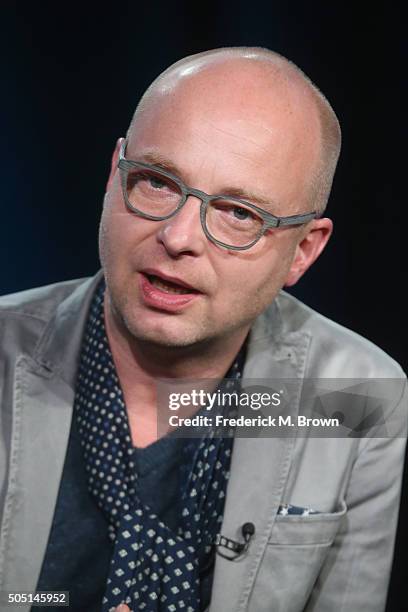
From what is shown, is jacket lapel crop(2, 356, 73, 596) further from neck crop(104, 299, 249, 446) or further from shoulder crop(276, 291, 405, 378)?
shoulder crop(276, 291, 405, 378)

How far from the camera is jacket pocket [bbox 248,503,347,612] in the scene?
5.78 ft

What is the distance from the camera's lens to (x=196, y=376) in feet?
6.12

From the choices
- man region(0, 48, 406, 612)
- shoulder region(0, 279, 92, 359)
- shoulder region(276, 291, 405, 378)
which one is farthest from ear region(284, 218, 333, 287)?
shoulder region(0, 279, 92, 359)

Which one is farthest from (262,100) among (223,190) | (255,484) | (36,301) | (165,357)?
(255,484)

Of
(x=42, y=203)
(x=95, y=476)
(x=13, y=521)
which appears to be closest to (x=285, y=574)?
(x=95, y=476)

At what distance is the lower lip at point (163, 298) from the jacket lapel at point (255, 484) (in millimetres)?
375

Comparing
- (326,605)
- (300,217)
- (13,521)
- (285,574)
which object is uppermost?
(300,217)

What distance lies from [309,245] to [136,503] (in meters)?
0.72

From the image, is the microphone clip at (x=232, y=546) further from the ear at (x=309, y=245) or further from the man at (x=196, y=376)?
the ear at (x=309, y=245)

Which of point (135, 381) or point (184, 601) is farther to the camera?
point (135, 381)

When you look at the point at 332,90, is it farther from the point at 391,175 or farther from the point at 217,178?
the point at 217,178

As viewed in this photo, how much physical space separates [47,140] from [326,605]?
1446 millimetres

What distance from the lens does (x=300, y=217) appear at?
1.68 m

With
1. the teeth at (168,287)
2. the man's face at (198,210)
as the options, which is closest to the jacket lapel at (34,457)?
the man's face at (198,210)
